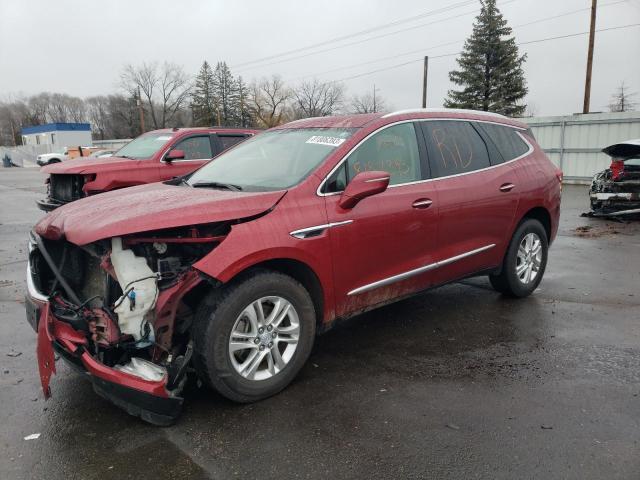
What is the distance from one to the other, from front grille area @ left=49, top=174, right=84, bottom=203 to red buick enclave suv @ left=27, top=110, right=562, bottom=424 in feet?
15.9

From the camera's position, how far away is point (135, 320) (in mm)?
2854

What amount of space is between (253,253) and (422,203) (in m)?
1.58

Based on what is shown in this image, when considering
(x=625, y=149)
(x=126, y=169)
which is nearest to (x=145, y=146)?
(x=126, y=169)

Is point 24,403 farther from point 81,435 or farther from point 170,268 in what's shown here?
point 170,268

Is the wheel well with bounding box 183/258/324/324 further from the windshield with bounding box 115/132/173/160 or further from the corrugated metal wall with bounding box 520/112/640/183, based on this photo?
the corrugated metal wall with bounding box 520/112/640/183

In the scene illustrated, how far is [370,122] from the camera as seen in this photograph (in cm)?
388

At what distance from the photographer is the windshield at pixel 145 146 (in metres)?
9.09

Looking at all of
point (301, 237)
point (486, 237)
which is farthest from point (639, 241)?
point (301, 237)

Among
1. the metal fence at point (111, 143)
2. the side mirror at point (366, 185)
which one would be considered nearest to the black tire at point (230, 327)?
the side mirror at point (366, 185)

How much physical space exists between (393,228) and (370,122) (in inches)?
33.4

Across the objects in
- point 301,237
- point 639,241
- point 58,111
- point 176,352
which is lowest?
point 639,241

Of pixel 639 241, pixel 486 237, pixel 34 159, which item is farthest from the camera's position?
pixel 34 159

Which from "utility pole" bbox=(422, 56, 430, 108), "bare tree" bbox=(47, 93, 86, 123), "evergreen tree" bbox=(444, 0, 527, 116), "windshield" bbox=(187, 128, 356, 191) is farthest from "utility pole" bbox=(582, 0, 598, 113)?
"bare tree" bbox=(47, 93, 86, 123)

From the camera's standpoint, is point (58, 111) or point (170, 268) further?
point (58, 111)
